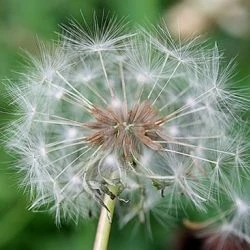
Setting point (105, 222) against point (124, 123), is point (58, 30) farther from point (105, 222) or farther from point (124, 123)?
point (105, 222)

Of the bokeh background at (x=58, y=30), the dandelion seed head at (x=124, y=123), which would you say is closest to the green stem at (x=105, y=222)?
the dandelion seed head at (x=124, y=123)

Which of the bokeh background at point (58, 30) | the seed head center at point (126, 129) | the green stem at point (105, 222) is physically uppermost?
the bokeh background at point (58, 30)

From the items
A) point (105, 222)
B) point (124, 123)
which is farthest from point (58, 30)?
point (105, 222)

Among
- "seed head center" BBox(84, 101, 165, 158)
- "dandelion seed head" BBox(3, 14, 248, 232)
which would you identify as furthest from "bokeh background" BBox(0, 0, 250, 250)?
"seed head center" BBox(84, 101, 165, 158)

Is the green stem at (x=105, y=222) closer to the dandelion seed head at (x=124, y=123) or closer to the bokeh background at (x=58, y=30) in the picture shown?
the dandelion seed head at (x=124, y=123)

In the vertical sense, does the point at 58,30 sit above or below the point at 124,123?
above

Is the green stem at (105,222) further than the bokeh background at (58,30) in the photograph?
No
